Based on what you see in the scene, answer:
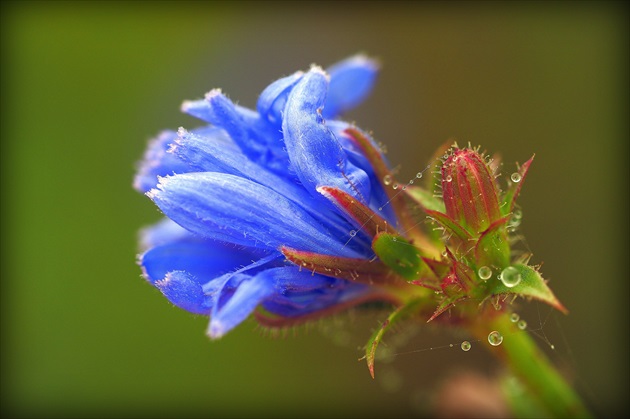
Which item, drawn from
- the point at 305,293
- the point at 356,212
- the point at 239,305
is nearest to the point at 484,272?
the point at 356,212

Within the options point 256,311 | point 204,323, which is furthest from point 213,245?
point 204,323

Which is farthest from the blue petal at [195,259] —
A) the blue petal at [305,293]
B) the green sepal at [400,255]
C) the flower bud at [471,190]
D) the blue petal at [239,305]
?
the flower bud at [471,190]

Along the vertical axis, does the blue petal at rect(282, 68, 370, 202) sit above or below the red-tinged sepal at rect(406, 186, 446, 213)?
above

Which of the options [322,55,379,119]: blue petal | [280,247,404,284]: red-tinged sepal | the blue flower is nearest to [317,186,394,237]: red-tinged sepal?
the blue flower

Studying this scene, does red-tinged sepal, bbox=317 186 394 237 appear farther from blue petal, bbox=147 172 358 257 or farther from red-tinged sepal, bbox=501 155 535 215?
red-tinged sepal, bbox=501 155 535 215

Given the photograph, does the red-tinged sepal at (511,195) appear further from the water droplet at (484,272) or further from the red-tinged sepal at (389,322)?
the red-tinged sepal at (389,322)

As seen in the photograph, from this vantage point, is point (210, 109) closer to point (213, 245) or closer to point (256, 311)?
point (213, 245)
